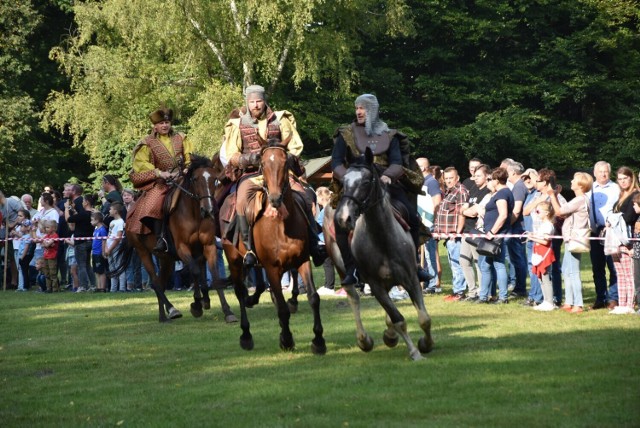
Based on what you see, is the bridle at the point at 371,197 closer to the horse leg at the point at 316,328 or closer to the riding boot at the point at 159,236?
the horse leg at the point at 316,328

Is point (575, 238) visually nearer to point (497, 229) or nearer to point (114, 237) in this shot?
point (497, 229)

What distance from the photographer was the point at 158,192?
17797mm

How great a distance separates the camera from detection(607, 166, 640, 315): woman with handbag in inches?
623

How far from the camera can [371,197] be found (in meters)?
11.6

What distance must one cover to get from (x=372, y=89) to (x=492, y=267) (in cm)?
3839

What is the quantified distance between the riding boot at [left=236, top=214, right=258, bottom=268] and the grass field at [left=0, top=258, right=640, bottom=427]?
106 centimetres

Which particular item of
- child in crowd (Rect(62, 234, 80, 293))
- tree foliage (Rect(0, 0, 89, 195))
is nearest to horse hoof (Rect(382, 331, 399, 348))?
child in crowd (Rect(62, 234, 80, 293))

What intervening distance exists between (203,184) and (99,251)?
28.1 ft

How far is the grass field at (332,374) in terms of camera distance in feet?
29.6

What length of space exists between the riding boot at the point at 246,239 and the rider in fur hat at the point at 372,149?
1153mm

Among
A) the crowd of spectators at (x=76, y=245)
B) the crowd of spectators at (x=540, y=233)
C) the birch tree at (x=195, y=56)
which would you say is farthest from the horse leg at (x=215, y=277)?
the birch tree at (x=195, y=56)

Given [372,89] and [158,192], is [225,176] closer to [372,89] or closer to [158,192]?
[158,192]

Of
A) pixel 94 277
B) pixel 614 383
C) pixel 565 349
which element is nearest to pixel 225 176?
pixel 565 349

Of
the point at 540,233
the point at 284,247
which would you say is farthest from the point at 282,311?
the point at 540,233
